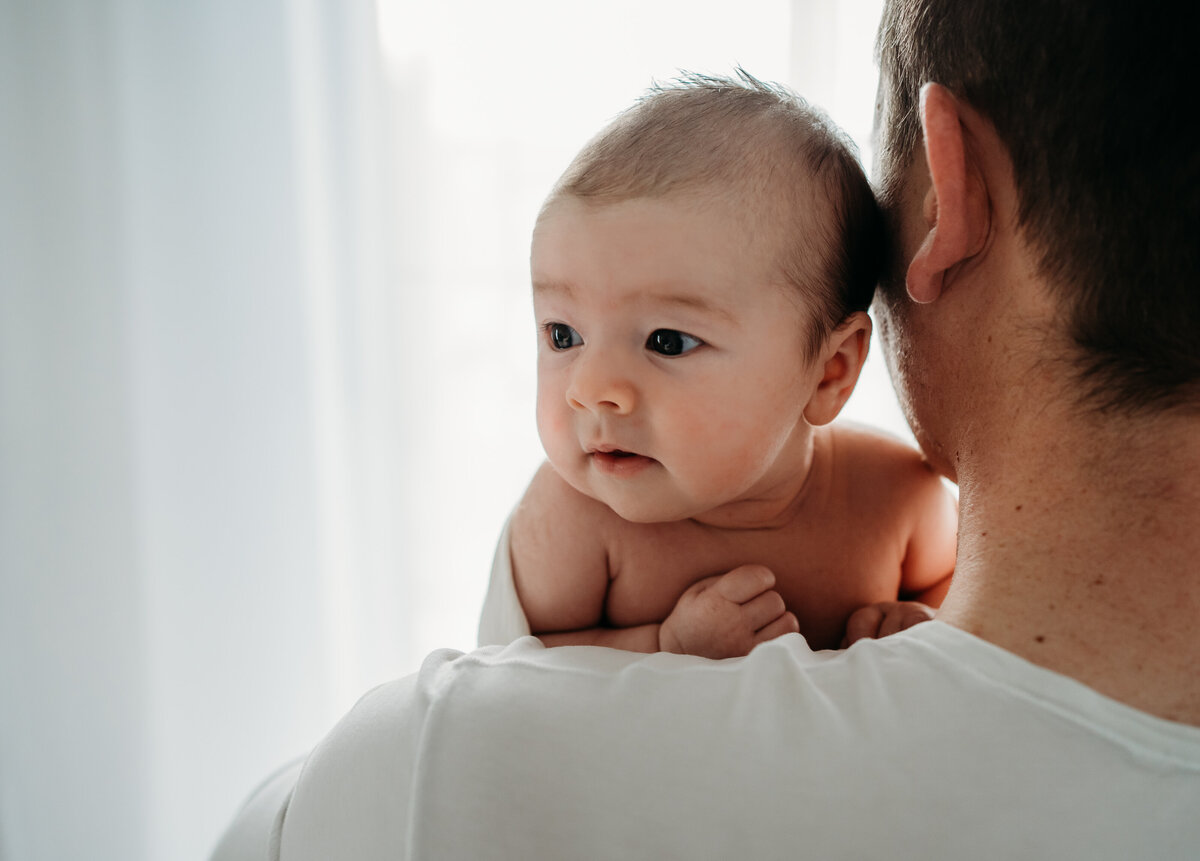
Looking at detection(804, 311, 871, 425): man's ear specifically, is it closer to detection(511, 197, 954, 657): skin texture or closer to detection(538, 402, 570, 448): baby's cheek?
detection(511, 197, 954, 657): skin texture

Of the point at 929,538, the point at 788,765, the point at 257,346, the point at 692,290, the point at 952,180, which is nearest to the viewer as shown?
the point at 788,765

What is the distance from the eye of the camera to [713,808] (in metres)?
0.53

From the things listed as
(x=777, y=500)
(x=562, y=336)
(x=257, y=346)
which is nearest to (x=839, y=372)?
(x=777, y=500)

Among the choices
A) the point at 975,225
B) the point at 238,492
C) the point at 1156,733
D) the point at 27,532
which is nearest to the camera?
the point at 1156,733

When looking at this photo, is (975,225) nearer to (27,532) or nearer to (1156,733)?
(1156,733)

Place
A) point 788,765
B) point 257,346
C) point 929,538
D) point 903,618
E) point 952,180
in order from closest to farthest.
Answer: point 788,765, point 952,180, point 903,618, point 929,538, point 257,346

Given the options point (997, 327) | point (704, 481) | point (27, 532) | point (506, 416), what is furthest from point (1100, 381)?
point (27, 532)

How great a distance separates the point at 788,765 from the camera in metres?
0.54

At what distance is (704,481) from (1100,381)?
1.11ft

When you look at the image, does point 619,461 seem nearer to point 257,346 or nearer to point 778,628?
point 778,628

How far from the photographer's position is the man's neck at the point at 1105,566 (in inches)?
21.4

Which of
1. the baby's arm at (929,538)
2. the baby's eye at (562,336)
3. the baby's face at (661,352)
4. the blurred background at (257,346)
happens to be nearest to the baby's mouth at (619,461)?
the baby's face at (661,352)

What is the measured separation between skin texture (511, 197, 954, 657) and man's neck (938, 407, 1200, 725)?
0.25m

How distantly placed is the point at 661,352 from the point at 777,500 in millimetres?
264
